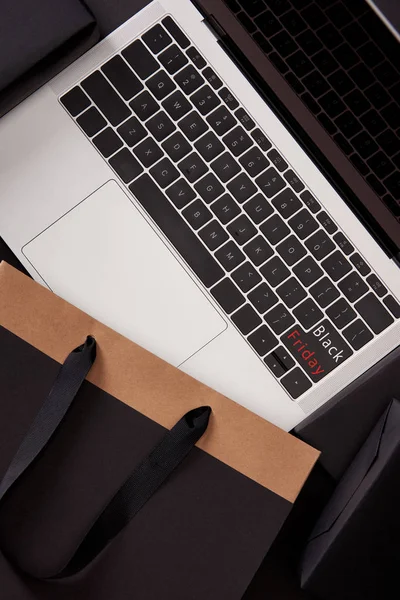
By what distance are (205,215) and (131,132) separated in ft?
0.37

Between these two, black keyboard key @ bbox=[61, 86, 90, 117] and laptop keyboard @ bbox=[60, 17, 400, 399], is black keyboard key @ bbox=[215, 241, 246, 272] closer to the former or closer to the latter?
laptop keyboard @ bbox=[60, 17, 400, 399]

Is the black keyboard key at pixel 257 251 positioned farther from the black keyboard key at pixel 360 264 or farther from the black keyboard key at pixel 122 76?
the black keyboard key at pixel 122 76

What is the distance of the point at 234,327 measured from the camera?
586mm

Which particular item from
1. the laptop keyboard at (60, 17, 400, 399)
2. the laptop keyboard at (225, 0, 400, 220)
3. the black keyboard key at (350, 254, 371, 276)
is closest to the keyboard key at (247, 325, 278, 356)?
the laptop keyboard at (60, 17, 400, 399)

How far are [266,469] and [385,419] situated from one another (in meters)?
0.12

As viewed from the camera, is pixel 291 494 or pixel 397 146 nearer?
pixel 291 494

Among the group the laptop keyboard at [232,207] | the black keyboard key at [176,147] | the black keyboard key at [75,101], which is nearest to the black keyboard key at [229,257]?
the laptop keyboard at [232,207]

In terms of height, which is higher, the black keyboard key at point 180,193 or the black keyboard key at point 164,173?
the black keyboard key at point 164,173

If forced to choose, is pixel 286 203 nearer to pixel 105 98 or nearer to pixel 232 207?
pixel 232 207

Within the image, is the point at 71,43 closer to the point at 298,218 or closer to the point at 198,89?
the point at 198,89

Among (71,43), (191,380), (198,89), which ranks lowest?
(191,380)

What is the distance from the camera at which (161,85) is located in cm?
60

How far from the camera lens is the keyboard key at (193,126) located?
1.97ft

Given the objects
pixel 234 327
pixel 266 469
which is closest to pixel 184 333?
pixel 234 327
